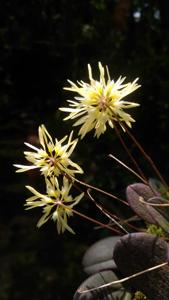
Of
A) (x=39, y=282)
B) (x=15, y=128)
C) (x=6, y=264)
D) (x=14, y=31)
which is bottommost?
(x=39, y=282)

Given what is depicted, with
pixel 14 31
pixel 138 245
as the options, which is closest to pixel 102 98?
pixel 138 245

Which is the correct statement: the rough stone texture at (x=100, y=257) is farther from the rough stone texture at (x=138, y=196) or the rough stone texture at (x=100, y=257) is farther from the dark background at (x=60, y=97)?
the dark background at (x=60, y=97)

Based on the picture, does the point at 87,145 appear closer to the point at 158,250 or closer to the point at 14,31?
the point at 14,31

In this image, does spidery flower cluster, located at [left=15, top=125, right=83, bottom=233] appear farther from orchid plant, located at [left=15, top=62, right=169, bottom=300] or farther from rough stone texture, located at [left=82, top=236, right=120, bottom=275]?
rough stone texture, located at [left=82, top=236, right=120, bottom=275]

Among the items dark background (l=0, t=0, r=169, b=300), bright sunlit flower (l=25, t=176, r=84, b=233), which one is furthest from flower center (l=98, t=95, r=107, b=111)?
dark background (l=0, t=0, r=169, b=300)

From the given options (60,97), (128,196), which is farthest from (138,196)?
(60,97)

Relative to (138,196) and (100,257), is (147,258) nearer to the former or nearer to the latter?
(138,196)
